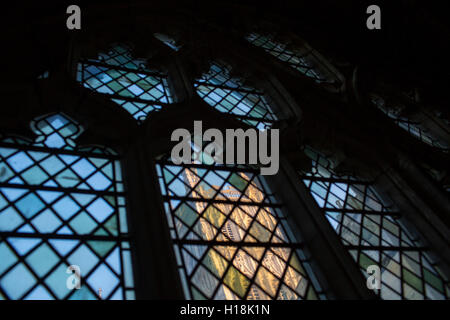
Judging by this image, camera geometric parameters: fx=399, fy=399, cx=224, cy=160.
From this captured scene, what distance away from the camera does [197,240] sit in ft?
13.2

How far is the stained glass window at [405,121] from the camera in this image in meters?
8.95

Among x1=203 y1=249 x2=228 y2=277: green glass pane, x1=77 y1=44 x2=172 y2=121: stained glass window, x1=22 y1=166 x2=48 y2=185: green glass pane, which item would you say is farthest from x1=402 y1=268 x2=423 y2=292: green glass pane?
x1=22 y1=166 x2=48 y2=185: green glass pane

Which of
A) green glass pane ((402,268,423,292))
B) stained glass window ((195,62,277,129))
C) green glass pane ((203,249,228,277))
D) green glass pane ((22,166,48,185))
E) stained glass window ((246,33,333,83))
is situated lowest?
green glass pane ((402,268,423,292))

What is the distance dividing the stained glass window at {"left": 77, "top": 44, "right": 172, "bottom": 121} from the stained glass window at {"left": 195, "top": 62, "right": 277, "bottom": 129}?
754 mm

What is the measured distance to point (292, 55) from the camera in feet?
33.6

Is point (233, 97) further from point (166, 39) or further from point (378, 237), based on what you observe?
point (378, 237)

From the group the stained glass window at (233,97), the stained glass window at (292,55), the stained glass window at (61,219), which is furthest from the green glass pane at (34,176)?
the stained glass window at (292,55)

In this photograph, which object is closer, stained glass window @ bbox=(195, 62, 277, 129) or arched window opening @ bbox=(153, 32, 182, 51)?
stained glass window @ bbox=(195, 62, 277, 129)

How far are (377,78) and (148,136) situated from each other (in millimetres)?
7205

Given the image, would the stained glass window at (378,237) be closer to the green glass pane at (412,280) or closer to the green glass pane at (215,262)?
the green glass pane at (412,280)

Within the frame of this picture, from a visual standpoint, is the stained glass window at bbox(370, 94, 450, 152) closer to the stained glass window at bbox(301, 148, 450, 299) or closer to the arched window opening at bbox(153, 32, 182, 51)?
the stained glass window at bbox(301, 148, 450, 299)

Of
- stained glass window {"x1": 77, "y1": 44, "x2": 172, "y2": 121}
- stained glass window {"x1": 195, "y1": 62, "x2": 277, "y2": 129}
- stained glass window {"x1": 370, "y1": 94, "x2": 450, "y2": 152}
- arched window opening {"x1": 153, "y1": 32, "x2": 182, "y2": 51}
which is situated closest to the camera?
stained glass window {"x1": 77, "y1": 44, "x2": 172, "y2": 121}

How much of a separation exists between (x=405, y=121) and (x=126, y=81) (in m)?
6.55

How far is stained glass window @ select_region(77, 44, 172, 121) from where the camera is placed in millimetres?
5801
